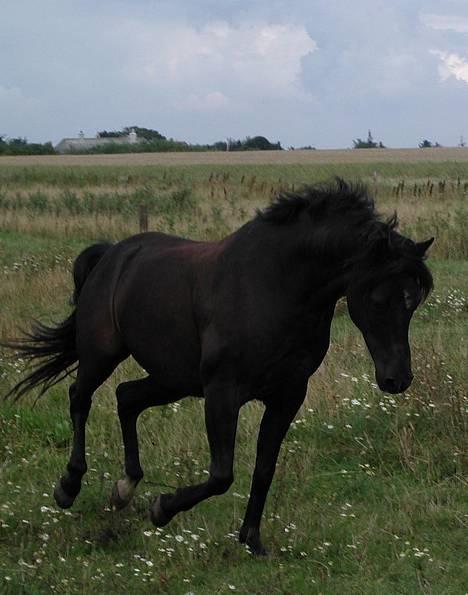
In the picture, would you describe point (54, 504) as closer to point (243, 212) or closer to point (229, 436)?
point (229, 436)

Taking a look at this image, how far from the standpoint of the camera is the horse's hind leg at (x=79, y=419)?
5.79 metres

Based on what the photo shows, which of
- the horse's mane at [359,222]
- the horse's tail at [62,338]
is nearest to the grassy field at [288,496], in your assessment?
the horse's tail at [62,338]

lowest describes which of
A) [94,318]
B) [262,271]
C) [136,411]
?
[136,411]

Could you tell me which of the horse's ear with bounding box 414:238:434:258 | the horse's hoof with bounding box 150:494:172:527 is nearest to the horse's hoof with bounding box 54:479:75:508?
the horse's hoof with bounding box 150:494:172:527

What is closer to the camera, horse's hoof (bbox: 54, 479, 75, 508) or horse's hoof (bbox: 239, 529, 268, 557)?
horse's hoof (bbox: 239, 529, 268, 557)

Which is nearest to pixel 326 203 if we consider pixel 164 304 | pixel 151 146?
pixel 164 304

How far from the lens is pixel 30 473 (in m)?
6.51

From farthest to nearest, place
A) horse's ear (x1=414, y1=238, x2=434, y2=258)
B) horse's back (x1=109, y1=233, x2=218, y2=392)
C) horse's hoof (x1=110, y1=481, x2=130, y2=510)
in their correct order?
horse's hoof (x1=110, y1=481, x2=130, y2=510) → horse's back (x1=109, y1=233, x2=218, y2=392) → horse's ear (x1=414, y1=238, x2=434, y2=258)

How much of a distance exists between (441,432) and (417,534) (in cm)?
143

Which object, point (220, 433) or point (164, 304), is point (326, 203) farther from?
point (220, 433)

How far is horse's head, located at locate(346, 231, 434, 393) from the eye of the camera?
443 centimetres

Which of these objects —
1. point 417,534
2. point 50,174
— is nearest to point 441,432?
point 417,534

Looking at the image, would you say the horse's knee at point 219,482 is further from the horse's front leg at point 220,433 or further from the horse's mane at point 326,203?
the horse's mane at point 326,203

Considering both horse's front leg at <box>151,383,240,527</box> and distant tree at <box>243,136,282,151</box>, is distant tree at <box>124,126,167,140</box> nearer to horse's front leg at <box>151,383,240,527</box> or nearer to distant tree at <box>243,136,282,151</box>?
distant tree at <box>243,136,282,151</box>
